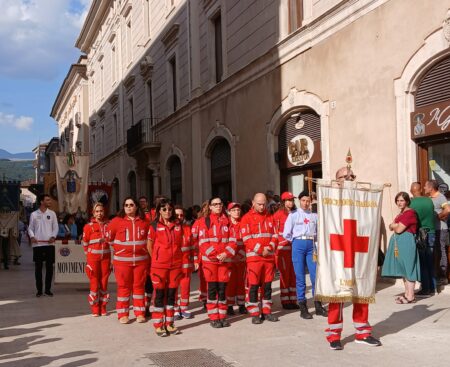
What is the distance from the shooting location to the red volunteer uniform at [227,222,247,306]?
9.20 metres

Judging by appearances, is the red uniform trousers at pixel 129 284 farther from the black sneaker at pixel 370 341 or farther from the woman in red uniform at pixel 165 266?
the black sneaker at pixel 370 341

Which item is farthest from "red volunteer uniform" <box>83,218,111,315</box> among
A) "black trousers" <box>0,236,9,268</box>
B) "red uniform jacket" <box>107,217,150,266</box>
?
"black trousers" <box>0,236,9,268</box>

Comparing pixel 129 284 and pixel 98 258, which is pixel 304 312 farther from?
pixel 98 258

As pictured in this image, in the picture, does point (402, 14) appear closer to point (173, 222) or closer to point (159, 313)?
point (173, 222)

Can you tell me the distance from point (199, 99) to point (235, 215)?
12.7m

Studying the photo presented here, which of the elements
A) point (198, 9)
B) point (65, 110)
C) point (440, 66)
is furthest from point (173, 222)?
point (65, 110)

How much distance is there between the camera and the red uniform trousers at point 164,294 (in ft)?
25.6

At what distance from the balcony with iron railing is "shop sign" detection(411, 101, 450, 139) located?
1663cm

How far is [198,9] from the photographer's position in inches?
841

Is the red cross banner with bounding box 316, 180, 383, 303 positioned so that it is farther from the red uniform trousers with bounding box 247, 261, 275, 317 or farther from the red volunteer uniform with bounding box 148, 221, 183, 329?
the red volunteer uniform with bounding box 148, 221, 183, 329

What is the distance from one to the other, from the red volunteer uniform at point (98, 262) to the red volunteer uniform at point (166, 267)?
5.84 feet

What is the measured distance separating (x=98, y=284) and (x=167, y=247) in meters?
2.09

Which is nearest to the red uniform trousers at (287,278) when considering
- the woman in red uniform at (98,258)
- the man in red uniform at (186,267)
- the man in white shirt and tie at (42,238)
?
the man in red uniform at (186,267)

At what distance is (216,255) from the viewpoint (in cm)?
828
